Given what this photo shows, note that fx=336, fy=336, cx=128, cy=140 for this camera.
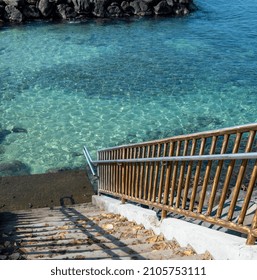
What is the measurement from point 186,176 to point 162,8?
26023 mm

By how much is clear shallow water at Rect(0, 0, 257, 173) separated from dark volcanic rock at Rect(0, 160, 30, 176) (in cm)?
26

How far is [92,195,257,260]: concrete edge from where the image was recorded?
120 inches

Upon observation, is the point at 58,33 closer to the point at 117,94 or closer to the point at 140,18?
the point at 140,18

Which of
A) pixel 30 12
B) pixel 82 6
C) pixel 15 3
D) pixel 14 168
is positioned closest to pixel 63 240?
pixel 14 168

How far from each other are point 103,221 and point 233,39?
20511mm

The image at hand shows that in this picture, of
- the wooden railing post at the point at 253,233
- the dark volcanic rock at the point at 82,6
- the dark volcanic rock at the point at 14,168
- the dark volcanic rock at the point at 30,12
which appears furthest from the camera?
the dark volcanic rock at the point at 82,6

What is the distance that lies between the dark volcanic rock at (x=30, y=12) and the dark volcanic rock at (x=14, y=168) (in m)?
18.5

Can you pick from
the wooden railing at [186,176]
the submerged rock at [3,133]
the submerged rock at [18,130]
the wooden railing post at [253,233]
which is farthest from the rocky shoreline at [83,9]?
the wooden railing post at [253,233]

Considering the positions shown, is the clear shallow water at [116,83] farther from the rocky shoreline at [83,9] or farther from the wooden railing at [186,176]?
the wooden railing at [186,176]

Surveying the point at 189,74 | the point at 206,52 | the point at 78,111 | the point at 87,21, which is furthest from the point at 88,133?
the point at 87,21

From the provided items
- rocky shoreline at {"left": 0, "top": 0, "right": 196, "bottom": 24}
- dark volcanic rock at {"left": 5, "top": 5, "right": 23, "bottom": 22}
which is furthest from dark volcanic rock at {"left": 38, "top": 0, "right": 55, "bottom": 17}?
dark volcanic rock at {"left": 5, "top": 5, "right": 23, "bottom": 22}

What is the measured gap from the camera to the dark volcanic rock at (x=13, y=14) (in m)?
26.1

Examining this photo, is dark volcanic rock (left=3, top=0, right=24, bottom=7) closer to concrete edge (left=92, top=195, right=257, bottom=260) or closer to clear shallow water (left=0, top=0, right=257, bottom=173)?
clear shallow water (left=0, top=0, right=257, bottom=173)

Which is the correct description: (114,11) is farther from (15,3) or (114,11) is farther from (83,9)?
(15,3)
